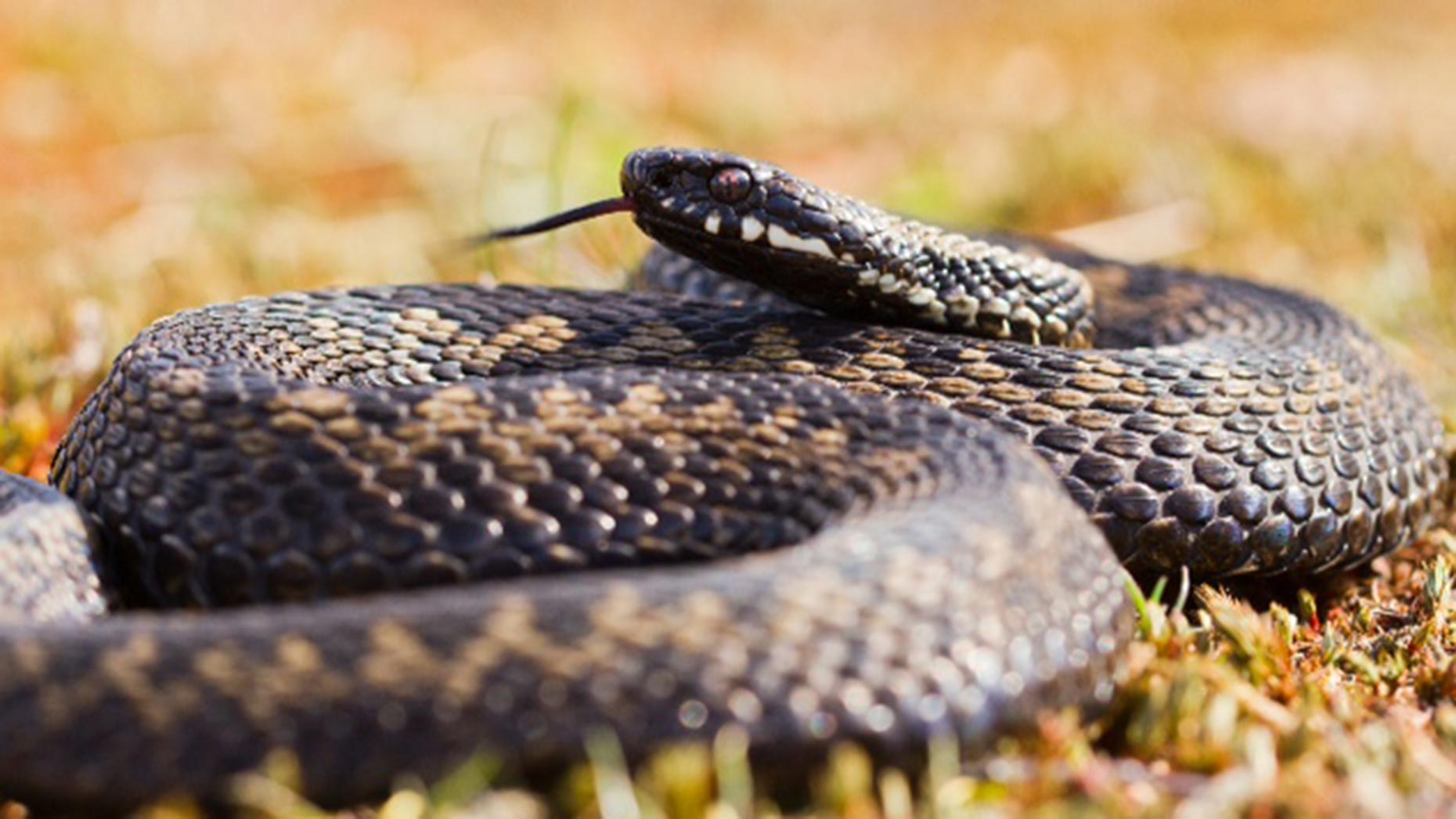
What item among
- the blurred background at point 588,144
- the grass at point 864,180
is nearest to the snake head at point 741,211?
the grass at point 864,180

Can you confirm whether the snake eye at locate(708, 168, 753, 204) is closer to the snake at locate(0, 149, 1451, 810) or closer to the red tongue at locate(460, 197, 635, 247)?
the snake at locate(0, 149, 1451, 810)

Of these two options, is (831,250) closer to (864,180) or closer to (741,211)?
(741,211)

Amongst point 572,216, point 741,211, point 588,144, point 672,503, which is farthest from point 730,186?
point 588,144

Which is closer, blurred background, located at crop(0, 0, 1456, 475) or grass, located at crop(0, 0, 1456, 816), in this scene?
grass, located at crop(0, 0, 1456, 816)

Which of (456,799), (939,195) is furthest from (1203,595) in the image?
(939,195)

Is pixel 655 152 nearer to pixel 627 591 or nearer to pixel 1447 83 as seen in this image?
pixel 627 591

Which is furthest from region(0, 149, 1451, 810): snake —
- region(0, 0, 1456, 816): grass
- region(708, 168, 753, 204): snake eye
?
region(0, 0, 1456, 816): grass
